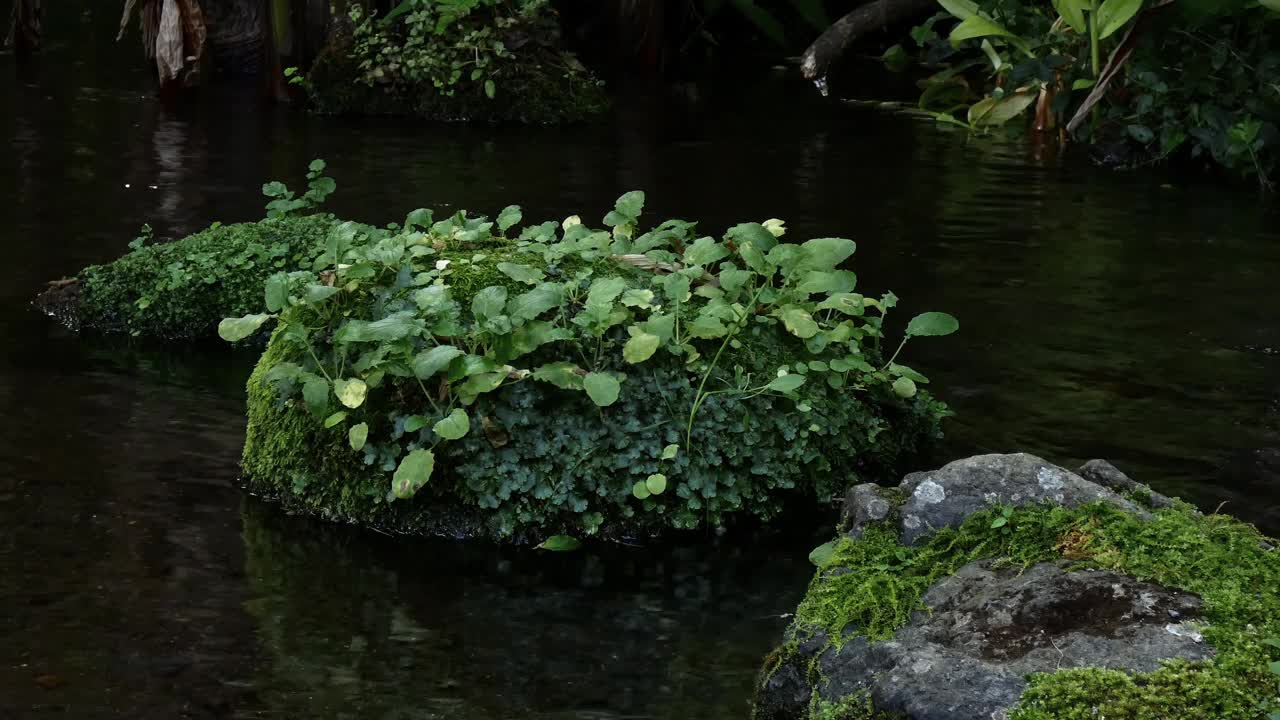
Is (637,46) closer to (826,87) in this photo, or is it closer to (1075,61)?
(826,87)

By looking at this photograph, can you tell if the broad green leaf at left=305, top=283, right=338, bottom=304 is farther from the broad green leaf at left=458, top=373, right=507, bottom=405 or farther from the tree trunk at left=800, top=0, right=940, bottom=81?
the tree trunk at left=800, top=0, right=940, bottom=81

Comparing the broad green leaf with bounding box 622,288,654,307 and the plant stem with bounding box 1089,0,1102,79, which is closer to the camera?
the broad green leaf with bounding box 622,288,654,307

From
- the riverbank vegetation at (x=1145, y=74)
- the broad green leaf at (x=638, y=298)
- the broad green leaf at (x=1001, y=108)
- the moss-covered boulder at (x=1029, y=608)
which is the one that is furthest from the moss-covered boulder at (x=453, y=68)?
the moss-covered boulder at (x=1029, y=608)

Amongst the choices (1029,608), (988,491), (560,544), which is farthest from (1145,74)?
(1029,608)

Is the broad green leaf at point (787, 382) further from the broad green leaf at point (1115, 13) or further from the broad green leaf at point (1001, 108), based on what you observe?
the broad green leaf at point (1001, 108)

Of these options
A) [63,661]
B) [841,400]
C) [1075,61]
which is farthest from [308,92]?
[63,661]

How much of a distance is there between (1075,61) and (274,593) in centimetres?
1013

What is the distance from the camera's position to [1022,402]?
7609 mm

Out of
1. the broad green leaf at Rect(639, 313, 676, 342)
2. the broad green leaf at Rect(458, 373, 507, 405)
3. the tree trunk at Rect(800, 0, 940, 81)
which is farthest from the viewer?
the tree trunk at Rect(800, 0, 940, 81)

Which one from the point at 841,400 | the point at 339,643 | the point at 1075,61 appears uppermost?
Result: the point at 1075,61

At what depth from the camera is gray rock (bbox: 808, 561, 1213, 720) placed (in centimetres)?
384

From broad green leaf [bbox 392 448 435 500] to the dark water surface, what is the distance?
11.0 inches

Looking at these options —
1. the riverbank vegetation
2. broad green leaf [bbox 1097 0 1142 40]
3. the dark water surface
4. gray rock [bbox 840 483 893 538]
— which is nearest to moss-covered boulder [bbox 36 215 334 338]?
the dark water surface

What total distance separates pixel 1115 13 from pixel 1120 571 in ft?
27.7
